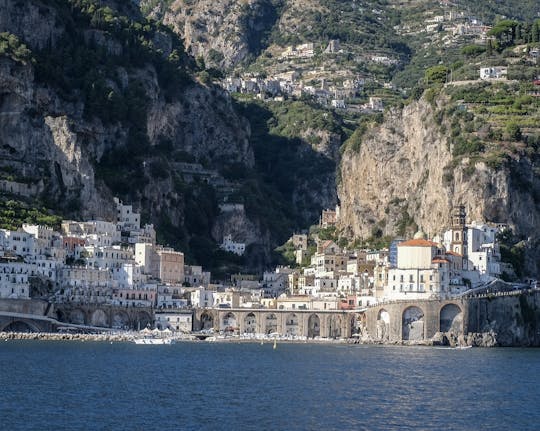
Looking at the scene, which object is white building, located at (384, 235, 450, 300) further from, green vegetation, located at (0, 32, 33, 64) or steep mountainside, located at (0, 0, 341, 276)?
green vegetation, located at (0, 32, 33, 64)

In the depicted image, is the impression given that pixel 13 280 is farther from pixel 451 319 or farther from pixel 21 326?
pixel 451 319

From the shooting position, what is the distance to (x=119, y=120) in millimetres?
185250

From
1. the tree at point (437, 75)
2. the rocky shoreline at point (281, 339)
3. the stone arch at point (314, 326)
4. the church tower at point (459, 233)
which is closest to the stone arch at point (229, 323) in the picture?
the rocky shoreline at point (281, 339)

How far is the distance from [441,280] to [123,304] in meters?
32.6

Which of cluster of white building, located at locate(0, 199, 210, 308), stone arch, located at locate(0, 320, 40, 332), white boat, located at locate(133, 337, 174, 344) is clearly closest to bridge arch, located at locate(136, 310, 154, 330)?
cluster of white building, located at locate(0, 199, 210, 308)

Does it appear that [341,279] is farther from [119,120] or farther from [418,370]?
[418,370]

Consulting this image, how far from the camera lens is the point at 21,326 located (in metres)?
144

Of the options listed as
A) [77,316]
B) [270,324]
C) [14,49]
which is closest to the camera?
[77,316]

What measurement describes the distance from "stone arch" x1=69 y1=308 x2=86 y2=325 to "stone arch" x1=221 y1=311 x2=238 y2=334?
1456 centimetres

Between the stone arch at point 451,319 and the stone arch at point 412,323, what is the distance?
2.05m

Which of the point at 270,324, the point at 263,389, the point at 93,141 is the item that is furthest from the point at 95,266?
the point at 263,389

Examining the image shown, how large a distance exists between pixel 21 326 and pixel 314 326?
98.2 feet

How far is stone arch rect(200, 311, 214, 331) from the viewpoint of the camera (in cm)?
15700

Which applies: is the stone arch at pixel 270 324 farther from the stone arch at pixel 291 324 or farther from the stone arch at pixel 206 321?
the stone arch at pixel 206 321
